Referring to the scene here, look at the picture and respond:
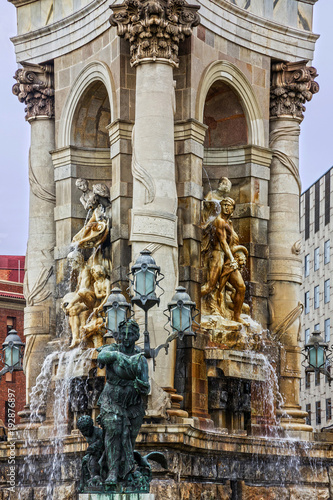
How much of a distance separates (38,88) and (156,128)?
6400 millimetres

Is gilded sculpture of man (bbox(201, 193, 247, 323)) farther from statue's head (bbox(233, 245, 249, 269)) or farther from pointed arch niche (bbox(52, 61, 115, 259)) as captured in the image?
pointed arch niche (bbox(52, 61, 115, 259))

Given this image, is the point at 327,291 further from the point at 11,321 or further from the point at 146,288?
the point at 146,288

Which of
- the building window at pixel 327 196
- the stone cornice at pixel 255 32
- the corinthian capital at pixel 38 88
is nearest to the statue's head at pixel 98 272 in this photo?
the corinthian capital at pixel 38 88

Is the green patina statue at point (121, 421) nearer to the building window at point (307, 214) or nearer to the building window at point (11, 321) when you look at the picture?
the building window at point (11, 321)

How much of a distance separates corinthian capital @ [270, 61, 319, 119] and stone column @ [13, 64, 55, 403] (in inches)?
243

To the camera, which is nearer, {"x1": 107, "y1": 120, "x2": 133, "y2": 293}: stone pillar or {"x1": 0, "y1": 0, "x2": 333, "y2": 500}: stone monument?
{"x1": 0, "y1": 0, "x2": 333, "y2": 500}: stone monument

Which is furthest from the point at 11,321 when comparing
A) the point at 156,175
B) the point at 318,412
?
the point at 156,175

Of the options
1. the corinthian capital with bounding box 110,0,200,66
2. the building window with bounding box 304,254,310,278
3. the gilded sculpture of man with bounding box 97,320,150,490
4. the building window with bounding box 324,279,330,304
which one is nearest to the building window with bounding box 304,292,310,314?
the building window with bounding box 304,254,310,278

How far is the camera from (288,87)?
39.8 m

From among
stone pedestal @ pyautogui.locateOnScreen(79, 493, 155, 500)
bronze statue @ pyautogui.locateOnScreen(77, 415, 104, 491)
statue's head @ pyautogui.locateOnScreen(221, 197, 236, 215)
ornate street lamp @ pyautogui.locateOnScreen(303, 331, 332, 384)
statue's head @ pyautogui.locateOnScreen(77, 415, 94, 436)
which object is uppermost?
statue's head @ pyautogui.locateOnScreen(221, 197, 236, 215)

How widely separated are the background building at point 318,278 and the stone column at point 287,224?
168ft

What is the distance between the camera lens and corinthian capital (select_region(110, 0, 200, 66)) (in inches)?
1388

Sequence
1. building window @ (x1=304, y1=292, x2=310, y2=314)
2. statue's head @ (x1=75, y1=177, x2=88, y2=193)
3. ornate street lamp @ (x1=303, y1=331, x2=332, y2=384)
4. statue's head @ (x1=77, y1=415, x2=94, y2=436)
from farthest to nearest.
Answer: building window @ (x1=304, y1=292, x2=310, y2=314) → statue's head @ (x1=75, y1=177, x2=88, y2=193) → ornate street lamp @ (x1=303, y1=331, x2=332, y2=384) → statue's head @ (x1=77, y1=415, x2=94, y2=436)

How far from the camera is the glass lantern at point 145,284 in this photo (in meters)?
30.0
